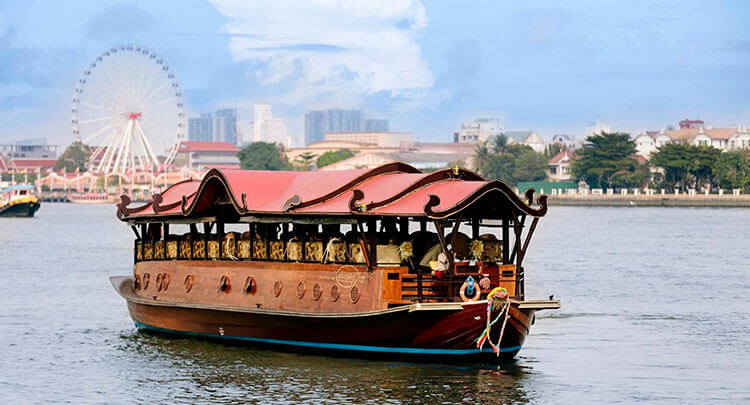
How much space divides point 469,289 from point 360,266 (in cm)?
193

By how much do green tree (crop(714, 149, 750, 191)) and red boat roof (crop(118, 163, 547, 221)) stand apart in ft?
410

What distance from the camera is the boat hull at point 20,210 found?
116 metres

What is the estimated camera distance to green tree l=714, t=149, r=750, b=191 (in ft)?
477

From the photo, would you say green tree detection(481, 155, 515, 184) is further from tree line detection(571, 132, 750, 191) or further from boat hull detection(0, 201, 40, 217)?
boat hull detection(0, 201, 40, 217)

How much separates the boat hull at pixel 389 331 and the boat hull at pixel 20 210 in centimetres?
9404

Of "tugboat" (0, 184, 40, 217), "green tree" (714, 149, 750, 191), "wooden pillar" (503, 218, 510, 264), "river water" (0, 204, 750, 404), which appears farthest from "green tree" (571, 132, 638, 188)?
"wooden pillar" (503, 218, 510, 264)

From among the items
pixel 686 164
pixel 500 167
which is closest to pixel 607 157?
pixel 686 164

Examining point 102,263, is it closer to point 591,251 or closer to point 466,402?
point 591,251

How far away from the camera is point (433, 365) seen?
74.2 feet

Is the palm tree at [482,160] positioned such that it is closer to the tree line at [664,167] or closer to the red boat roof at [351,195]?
the tree line at [664,167]

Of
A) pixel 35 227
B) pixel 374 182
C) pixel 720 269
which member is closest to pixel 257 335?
pixel 374 182

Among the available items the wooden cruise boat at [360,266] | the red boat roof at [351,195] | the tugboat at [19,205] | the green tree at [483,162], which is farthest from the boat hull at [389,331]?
the green tree at [483,162]

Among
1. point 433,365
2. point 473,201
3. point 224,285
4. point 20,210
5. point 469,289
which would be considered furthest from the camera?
point 20,210

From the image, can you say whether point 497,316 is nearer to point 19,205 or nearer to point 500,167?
point 19,205
